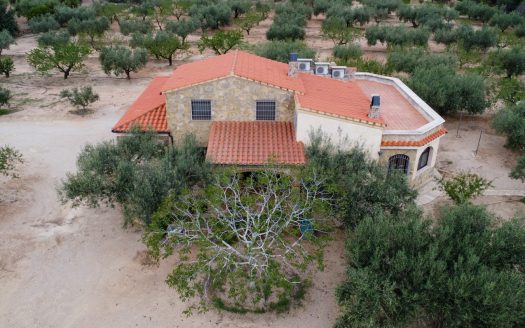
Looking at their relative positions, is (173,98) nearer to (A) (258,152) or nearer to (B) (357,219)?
(A) (258,152)

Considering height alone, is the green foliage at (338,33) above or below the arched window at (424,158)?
above

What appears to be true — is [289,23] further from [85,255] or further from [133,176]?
[85,255]

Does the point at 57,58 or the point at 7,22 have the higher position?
the point at 7,22

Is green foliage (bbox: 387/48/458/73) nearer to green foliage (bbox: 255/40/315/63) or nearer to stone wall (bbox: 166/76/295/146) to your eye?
green foliage (bbox: 255/40/315/63)

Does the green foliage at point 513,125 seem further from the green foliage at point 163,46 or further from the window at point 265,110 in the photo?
the green foliage at point 163,46

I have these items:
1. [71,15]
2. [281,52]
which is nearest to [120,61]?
[281,52]

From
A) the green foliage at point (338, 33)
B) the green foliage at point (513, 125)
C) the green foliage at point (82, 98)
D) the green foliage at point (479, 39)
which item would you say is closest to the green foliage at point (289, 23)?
the green foliage at point (338, 33)
